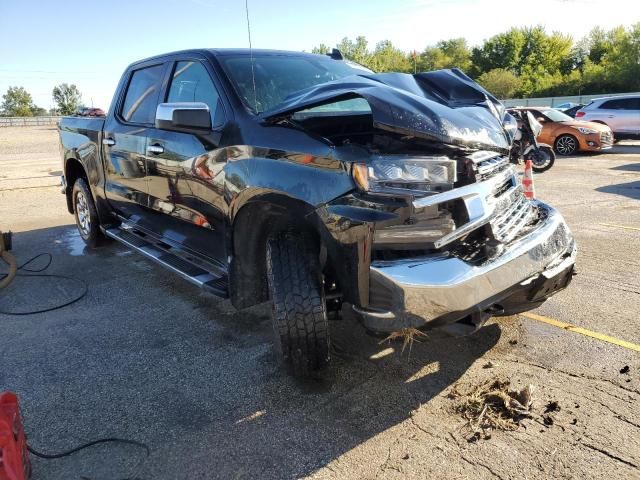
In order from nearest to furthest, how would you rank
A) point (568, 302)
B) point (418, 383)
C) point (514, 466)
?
point (514, 466)
point (418, 383)
point (568, 302)

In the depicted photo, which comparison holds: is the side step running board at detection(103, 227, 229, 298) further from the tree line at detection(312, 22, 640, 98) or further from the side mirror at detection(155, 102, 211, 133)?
the tree line at detection(312, 22, 640, 98)

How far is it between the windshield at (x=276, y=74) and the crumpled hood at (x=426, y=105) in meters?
0.26

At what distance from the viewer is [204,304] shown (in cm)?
433

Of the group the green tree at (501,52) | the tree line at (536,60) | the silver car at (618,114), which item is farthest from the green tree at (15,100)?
the silver car at (618,114)

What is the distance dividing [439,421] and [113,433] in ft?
5.29

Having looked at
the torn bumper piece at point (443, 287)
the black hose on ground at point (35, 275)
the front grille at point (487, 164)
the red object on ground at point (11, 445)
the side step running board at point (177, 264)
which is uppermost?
the front grille at point (487, 164)

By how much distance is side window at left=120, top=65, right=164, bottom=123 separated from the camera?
14.3 feet

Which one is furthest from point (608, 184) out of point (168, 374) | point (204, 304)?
point (168, 374)

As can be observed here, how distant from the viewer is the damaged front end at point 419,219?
7.74 feet

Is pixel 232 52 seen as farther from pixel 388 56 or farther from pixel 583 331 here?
pixel 388 56

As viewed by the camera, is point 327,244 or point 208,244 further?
point 208,244

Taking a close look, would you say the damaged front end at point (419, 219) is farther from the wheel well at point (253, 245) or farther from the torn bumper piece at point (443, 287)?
the wheel well at point (253, 245)

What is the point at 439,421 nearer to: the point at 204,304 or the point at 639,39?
the point at 204,304

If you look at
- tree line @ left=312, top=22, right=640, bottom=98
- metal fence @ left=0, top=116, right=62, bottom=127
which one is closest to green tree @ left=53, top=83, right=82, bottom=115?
metal fence @ left=0, top=116, right=62, bottom=127
